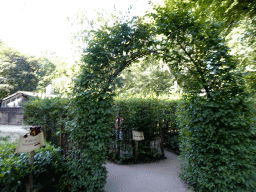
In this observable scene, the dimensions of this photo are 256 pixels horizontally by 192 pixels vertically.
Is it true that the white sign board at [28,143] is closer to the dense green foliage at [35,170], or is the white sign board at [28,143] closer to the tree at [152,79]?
the dense green foliage at [35,170]

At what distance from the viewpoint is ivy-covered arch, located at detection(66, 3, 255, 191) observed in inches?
127

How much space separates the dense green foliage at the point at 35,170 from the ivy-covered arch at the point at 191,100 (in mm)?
394

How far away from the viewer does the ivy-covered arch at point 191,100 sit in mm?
3215

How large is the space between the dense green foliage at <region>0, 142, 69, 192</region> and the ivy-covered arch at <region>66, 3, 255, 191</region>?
39 cm

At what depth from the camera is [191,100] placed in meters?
3.84

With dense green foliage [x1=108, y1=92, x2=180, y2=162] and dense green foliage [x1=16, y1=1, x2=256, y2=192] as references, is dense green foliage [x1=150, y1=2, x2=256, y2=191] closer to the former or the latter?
dense green foliage [x1=16, y1=1, x2=256, y2=192]

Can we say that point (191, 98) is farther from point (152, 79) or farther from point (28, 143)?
point (152, 79)

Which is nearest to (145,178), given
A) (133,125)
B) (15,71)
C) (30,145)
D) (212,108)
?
(133,125)

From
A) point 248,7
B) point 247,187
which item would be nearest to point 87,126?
point 247,187

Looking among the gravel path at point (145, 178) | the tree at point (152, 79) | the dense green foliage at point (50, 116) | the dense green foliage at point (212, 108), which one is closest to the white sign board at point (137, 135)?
the gravel path at point (145, 178)

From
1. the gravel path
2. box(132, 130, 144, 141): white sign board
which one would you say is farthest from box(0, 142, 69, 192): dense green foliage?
box(132, 130, 144, 141): white sign board

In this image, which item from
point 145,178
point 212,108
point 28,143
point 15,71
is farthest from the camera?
point 15,71

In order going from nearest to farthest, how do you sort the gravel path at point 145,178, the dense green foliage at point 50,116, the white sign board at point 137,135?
the gravel path at point 145,178 → the dense green foliage at point 50,116 → the white sign board at point 137,135

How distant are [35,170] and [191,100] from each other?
397cm
